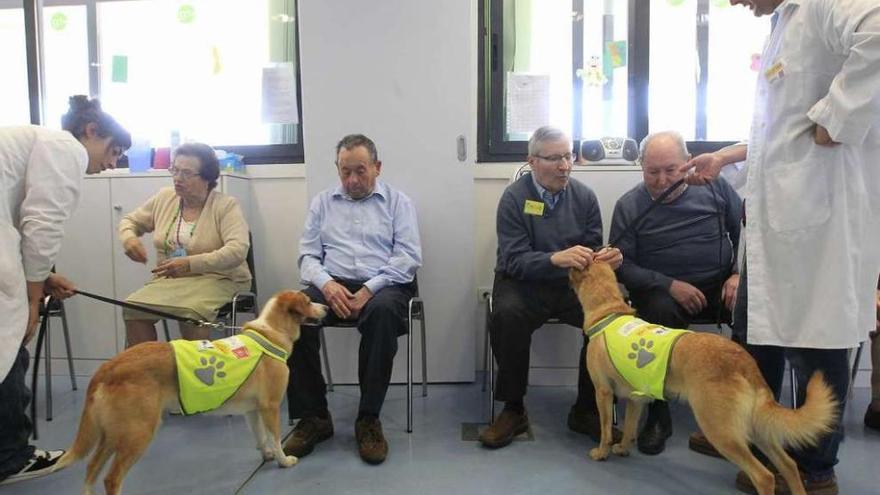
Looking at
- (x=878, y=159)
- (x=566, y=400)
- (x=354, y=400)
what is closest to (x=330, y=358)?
(x=354, y=400)

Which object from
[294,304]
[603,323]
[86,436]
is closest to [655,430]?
Answer: [603,323]

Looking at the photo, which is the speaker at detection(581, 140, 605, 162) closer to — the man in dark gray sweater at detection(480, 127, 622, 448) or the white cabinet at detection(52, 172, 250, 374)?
the man in dark gray sweater at detection(480, 127, 622, 448)

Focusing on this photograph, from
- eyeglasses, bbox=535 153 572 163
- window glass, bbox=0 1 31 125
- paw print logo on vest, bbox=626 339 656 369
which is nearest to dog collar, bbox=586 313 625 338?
paw print logo on vest, bbox=626 339 656 369

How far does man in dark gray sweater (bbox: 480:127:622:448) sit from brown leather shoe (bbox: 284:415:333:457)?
2.04 feet

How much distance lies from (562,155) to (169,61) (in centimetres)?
259

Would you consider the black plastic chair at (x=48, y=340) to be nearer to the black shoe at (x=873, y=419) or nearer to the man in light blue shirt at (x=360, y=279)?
the man in light blue shirt at (x=360, y=279)

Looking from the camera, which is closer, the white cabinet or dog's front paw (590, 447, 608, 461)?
dog's front paw (590, 447, 608, 461)

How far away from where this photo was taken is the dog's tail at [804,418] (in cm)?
147

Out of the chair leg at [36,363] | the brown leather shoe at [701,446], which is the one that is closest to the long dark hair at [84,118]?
the chair leg at [36,363]

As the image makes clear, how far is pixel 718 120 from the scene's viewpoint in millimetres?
3314

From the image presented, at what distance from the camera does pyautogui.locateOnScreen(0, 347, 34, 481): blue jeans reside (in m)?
1.87

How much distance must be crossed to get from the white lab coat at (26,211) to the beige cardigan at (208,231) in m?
0.79

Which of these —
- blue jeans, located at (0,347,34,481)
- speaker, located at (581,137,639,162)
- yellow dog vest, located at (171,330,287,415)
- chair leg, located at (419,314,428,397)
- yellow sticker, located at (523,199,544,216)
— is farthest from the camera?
speaker, located at (581,137,639,162)

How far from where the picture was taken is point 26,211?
5.81ft
